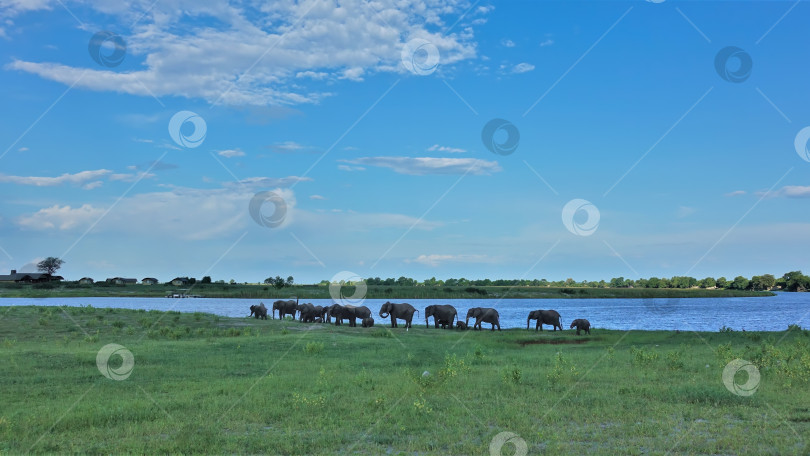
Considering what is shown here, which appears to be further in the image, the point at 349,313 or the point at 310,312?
the point at 310,312

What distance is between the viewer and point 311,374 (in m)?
19.6

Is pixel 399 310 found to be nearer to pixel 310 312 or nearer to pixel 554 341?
pixel 310 312

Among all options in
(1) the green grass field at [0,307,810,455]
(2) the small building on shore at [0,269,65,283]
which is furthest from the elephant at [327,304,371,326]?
(2) the small building on shore at [0,269,65,283]

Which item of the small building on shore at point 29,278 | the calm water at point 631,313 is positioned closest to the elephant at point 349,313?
the calm water at point 631,313

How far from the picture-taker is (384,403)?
14.6 meters

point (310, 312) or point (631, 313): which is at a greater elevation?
point (631, 313)

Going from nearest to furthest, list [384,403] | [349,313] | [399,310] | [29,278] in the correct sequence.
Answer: [384,403] < [399,310] < [349,313] < [29,278]

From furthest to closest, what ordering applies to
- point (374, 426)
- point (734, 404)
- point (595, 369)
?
point (595, 369) < point (734, 404) < point (374, 426)

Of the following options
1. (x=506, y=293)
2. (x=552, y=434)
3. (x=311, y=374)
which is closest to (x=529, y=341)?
(x=311, y=374)

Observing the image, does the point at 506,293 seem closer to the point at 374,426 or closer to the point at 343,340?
the point at 343,340

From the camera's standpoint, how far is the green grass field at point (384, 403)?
11.3 meters

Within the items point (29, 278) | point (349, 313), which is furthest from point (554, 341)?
point (29, 278)

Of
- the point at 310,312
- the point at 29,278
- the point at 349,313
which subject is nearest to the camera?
the point at 349,313

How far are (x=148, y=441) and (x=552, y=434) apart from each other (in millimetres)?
7928
